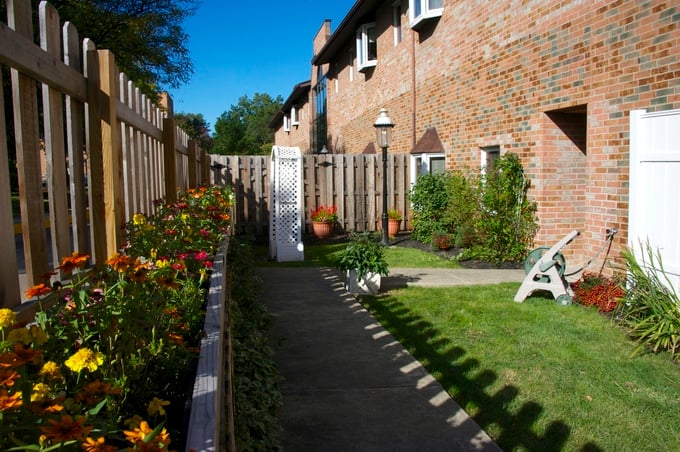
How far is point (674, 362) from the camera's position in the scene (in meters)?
4.59

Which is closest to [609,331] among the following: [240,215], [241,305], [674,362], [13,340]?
[674,362]

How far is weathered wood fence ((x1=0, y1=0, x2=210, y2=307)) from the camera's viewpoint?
2119 mm

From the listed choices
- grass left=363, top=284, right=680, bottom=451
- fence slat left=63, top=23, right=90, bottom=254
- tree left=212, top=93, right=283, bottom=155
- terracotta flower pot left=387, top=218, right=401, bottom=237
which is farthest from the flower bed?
tree left=212, top=93, right=283, bottom=155

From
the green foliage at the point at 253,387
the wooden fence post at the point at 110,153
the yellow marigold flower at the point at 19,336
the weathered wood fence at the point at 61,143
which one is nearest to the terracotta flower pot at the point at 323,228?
the green foliage at the point at 253,387

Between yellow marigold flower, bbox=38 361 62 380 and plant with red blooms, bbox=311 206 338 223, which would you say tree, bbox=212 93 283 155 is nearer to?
plant with red blooms, bbox=311 206 338 223

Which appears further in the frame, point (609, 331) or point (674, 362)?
point (609, 331)

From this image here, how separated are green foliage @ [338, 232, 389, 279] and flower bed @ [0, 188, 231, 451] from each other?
4293mm

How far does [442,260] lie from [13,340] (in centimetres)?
897

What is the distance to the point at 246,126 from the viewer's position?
10419 centimetres

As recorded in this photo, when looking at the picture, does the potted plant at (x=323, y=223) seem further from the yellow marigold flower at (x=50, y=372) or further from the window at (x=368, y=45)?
the yellow marigold flower at (x=50, y=372)

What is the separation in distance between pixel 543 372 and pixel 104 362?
3533 millimetres

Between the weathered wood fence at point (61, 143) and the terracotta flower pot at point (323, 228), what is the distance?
29.1 feet

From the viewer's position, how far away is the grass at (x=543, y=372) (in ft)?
11.4

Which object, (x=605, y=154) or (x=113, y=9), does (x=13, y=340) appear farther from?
(x=113, y=9)
